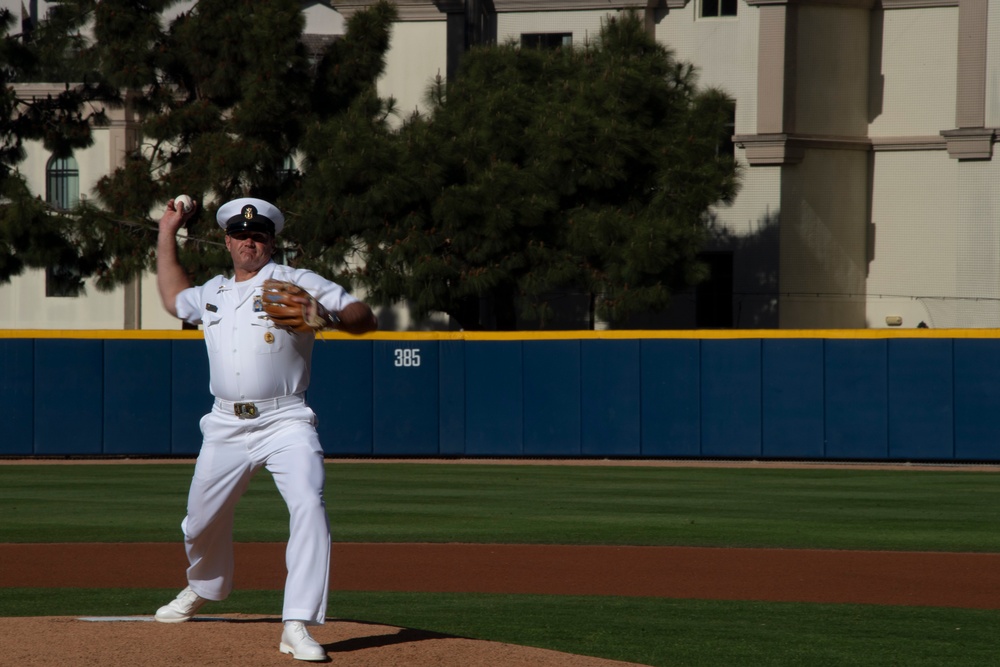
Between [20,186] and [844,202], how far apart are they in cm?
1829

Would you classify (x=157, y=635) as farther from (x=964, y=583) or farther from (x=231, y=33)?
(x=231, y=33)

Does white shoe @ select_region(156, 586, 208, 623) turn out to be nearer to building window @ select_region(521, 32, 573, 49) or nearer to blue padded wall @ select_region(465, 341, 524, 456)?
blue padded wall @ select_region(465, 341, 524, 456)

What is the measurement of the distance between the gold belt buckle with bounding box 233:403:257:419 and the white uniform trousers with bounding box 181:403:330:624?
0.02 m

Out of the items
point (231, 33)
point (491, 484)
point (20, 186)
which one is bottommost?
point (491, 484)

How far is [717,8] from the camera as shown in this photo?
32250 millimetres

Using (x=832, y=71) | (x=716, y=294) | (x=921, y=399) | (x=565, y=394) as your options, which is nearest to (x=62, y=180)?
(x=716, y=294)

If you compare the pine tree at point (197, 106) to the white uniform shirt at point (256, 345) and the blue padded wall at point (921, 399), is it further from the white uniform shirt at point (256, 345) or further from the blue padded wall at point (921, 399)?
the white uniform shirt at point (256, 345)

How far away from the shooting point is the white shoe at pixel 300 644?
18.9 feet

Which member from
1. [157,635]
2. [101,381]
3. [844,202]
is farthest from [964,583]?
[844,202]

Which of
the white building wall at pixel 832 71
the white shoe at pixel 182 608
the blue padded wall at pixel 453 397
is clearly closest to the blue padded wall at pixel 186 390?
the blue padded wall at pixel 453 397

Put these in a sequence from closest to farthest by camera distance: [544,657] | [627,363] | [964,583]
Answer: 1. [544,657]
2. [964,583]
3. [627,363]

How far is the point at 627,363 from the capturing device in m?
23.9

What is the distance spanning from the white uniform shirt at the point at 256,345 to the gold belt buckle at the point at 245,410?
0.10ft

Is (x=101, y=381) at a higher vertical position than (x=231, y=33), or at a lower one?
lower
